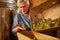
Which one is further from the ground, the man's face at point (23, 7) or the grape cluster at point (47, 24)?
the man's face at point (23, 7)

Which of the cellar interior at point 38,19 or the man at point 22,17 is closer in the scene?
the cellar interior at point 38,19

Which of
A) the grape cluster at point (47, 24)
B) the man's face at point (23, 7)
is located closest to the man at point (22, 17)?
the man's face at point (23, 7)

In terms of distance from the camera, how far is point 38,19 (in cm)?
147

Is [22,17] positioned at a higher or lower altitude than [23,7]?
lower

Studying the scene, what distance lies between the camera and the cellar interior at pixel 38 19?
117 centimetres

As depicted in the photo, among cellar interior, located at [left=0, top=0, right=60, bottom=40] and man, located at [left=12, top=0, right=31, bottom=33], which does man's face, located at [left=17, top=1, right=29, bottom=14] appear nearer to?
man, located at [left=12, top=0, right=31, bottom=33]

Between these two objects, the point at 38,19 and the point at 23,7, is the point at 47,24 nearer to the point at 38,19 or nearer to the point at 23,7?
the point at 38,19

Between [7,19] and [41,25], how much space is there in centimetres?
87

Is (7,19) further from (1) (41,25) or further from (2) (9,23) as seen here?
(1) (41,25)

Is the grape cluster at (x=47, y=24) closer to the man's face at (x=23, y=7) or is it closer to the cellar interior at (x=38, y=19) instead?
the cellar interior at (x=38, y=19)

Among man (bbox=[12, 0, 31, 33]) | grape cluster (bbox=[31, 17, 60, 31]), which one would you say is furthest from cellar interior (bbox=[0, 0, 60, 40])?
man (bbox=[12, 0, 31, 33])

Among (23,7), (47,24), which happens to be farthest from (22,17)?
(47,24)

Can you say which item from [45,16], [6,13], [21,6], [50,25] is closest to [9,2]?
[6,13]

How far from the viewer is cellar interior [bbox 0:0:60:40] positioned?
1.17 m
